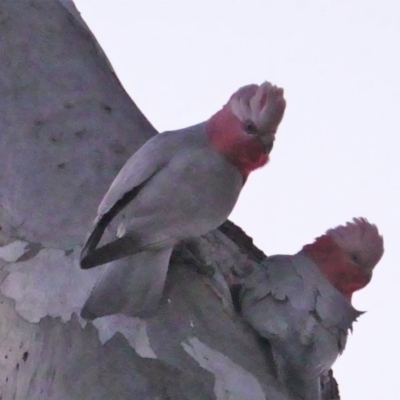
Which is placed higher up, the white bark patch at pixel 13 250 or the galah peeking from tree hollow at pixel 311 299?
the white bark patch at pixel 13 250

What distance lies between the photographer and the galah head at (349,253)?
2.04 m

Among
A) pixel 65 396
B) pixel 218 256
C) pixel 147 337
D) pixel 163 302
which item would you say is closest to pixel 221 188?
pixel 218 256

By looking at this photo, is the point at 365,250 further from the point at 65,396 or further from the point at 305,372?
the point at 65,396

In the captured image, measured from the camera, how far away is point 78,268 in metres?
1.52

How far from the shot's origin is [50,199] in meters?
1.69

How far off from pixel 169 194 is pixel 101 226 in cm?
17

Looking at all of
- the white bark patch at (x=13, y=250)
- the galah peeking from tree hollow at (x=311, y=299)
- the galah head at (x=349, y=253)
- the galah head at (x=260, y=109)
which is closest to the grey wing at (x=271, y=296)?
the galah peeking from tree hollow at (x=311, y=299)

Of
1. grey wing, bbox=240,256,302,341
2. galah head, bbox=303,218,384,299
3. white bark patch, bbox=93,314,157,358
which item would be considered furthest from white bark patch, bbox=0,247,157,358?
galah head, bbox=303,218,384,299

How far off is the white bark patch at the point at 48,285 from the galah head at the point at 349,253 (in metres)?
0.73

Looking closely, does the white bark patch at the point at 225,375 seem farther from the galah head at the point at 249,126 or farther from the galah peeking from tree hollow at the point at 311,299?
the galah head at the point at 249,126

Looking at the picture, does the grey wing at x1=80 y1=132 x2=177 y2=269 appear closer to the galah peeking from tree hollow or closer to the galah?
the galah

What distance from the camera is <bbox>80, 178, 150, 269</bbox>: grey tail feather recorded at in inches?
55.7

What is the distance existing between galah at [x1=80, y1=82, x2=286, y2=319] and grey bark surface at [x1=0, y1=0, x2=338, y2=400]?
46mm

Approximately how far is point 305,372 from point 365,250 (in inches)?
21.3
